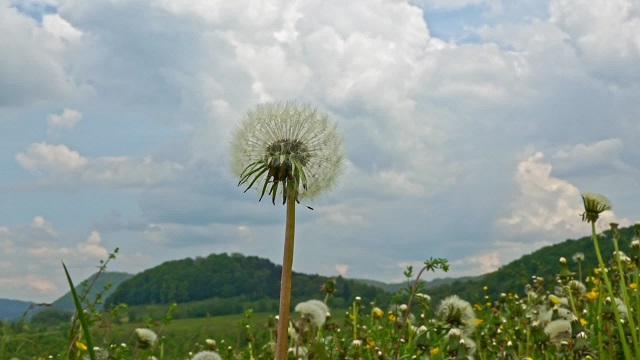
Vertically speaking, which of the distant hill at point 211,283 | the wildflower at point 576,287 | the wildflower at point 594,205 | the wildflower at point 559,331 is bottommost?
the wildflower at point 559,331

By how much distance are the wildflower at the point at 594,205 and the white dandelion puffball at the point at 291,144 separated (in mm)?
1979

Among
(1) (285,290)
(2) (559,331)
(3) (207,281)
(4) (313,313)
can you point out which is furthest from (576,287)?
(3) (207,281)

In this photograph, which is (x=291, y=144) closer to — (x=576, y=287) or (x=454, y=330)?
(x=454, y=330)

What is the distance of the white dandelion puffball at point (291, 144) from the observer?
3318 millimetres

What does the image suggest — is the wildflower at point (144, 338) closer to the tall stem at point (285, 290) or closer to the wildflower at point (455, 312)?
the wildflower at point (455, 312)

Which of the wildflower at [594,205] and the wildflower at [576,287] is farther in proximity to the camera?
the wildflower at [576,287]

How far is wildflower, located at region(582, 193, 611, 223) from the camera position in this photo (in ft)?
15.5

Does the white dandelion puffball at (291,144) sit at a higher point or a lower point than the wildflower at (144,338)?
higher

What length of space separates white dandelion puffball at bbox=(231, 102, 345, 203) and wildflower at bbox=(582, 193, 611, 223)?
1979 mm

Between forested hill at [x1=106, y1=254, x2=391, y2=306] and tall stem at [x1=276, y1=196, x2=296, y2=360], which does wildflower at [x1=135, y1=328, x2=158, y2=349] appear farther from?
forested hill at [x1=106, y1=254, x2=391, y2=306]

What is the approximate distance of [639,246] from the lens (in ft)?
17.8

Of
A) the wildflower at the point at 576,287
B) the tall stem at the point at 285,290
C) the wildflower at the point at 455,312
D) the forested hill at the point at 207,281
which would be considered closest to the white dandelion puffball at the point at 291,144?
the tall stem at the point at 285,290

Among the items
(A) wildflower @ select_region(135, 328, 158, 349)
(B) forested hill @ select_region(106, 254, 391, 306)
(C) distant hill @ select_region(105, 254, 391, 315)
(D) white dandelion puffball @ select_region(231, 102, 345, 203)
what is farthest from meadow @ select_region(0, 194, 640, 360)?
(B) forested hill @ select_region(106, 254, 391, 306)

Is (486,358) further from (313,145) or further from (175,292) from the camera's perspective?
(175,292)
